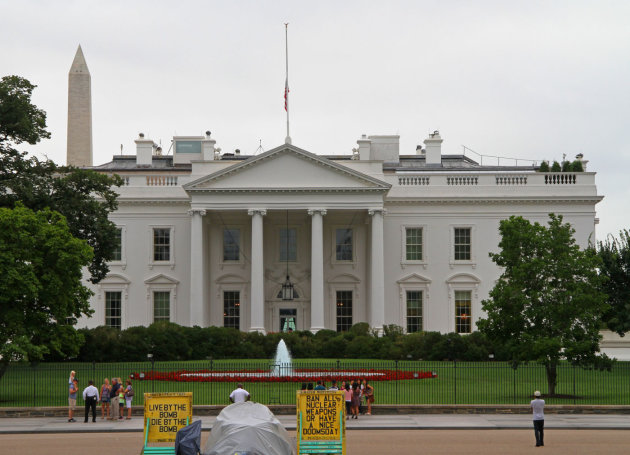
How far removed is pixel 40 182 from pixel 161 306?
1958cm

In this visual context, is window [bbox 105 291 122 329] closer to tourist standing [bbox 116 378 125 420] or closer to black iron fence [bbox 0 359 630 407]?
black iron fence [bbox 0 359 630 407]

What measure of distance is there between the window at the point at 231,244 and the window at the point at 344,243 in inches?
253

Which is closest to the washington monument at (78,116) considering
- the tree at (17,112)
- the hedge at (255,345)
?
the hedge at (255,345)

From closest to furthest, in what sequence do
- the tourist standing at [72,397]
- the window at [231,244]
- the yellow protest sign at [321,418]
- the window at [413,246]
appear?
the yellow protest sign at [321,418], the tourist standing at [72,397], the window at [413,246], the window at [231,244]

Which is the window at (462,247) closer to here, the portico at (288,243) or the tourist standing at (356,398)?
the portico at (288,243)

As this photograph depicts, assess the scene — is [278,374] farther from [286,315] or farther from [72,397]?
[286,315]

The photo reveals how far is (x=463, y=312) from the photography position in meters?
61.8

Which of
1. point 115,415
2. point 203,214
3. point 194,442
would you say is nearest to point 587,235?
point 203,214

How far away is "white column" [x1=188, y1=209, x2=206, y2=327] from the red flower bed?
18706 millimetres

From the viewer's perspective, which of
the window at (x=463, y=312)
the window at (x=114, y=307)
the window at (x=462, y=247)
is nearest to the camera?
the window at (x=463, y=312)

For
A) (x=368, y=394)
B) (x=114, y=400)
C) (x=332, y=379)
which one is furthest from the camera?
(x=332, y=379)

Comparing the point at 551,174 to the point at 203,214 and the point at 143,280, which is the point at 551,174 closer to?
the point at 203,214

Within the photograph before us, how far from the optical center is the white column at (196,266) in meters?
58.0

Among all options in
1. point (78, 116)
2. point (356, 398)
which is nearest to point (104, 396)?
point (356, 398)
